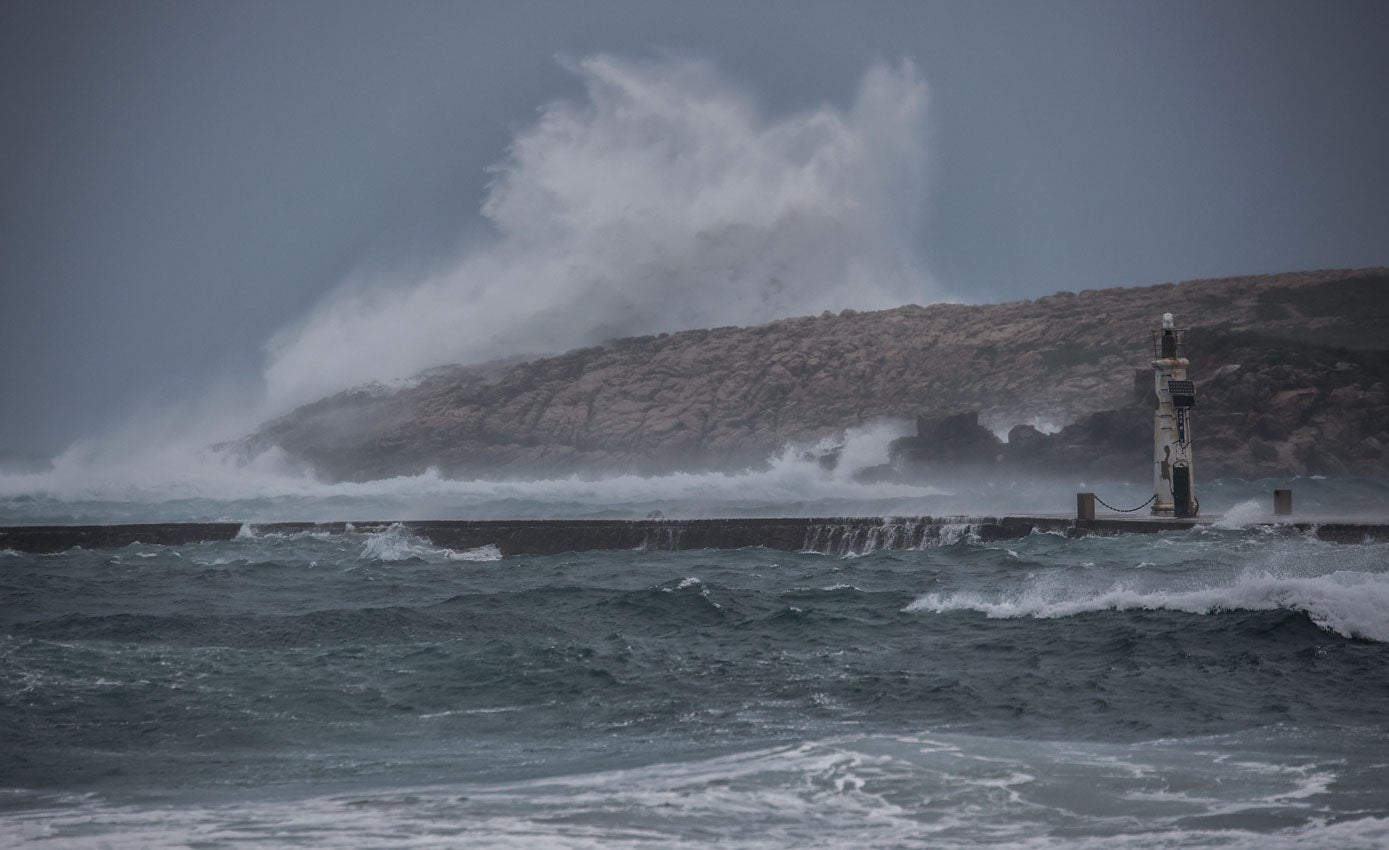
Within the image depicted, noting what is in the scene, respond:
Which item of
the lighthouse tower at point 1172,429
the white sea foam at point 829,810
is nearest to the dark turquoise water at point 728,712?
the white sea foam at point 829,810

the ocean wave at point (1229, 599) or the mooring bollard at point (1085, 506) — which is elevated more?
the mooring bollard at point (1085, 506)

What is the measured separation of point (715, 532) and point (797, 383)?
64.0 metres

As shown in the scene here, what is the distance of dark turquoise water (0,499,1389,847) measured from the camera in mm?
6500

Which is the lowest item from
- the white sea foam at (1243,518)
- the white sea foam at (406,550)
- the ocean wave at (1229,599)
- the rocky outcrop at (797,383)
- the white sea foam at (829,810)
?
the white sea foam at (829,810)

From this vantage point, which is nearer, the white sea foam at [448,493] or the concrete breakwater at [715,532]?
the concrete breakwater at [715,532]

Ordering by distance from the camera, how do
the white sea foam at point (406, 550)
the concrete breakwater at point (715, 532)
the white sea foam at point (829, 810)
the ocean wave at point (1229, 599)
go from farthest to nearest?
the white sea foam at point (406, 550)
the concrete breakwater at point (715, 532)
the ocean wave at point (1229, 599)
the white sea foam at point (829, 810)

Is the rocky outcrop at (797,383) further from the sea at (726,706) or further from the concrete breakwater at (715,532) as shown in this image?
the sea at (726,706)

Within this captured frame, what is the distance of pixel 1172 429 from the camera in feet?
74.2

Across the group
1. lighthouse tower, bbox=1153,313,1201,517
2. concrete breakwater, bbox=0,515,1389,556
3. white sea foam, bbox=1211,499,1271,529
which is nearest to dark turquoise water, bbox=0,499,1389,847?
white sea foam, bbox=1211,499,1271,529

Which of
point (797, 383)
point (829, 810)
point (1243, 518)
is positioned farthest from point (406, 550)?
point (797, 383)

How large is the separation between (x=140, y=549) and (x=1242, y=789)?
77.9ft

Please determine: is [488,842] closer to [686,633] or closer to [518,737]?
[518,737]

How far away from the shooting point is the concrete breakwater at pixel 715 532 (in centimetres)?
2222

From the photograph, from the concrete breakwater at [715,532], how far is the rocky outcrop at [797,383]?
131 ft
